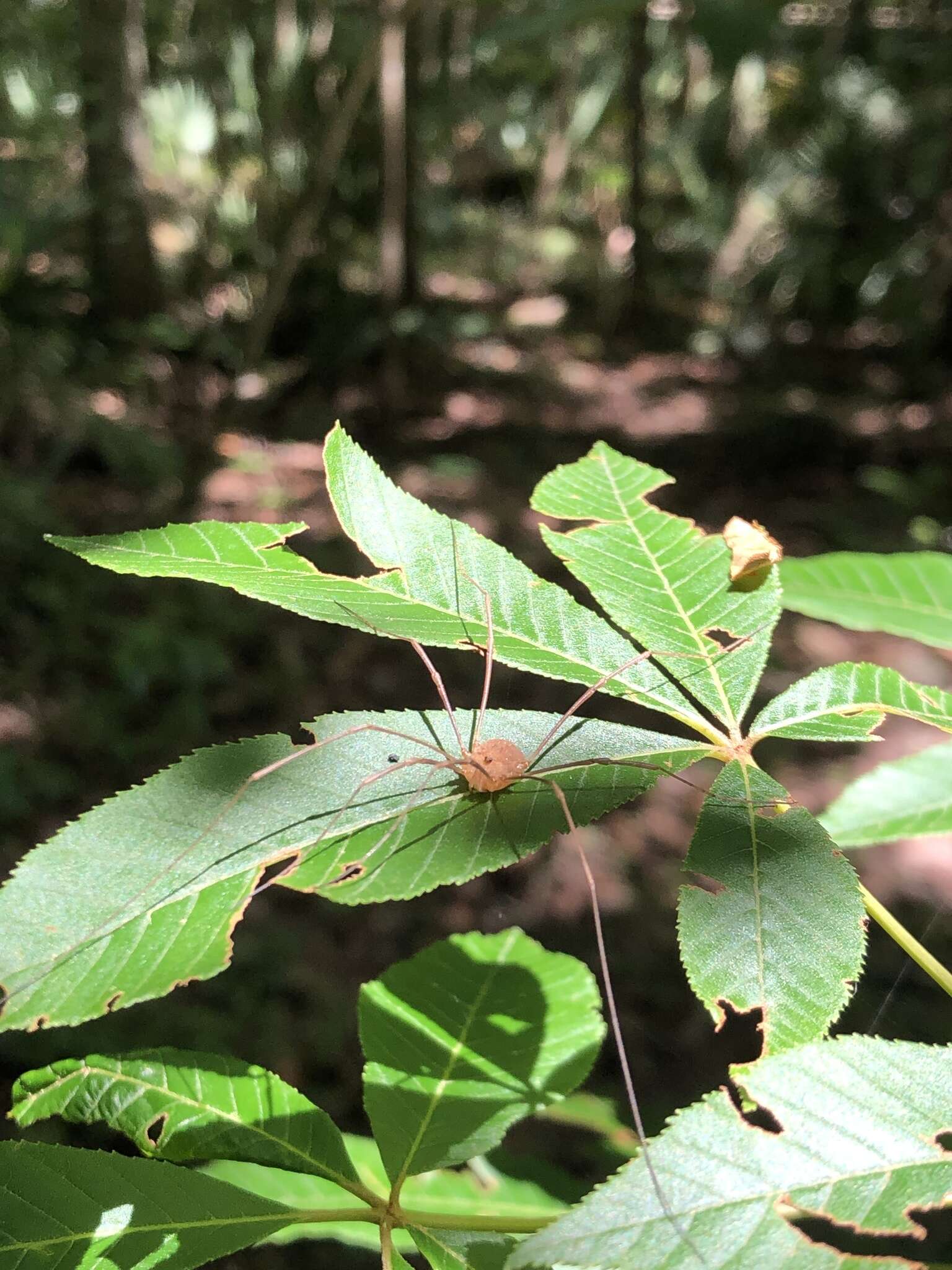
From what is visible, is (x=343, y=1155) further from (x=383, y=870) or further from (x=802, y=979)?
(x=802, y=979)

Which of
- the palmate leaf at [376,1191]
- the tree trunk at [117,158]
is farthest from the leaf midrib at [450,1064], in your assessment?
the tree trunk at [117,158]

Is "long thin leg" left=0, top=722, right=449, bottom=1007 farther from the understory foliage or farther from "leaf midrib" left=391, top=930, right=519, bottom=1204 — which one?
"leaf midrib" left=391, top=930, right=519, bottom=1204

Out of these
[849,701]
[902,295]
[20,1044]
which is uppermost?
[902,295]

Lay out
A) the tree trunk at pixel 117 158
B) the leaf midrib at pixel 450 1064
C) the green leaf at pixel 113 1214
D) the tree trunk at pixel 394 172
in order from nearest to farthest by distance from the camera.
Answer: the green leaf at pixel 113 1214 < the leaf midrib at pixel 450 1064 < the tree trunk at pixel 117 158 < the tree trunk at pixel 394 172

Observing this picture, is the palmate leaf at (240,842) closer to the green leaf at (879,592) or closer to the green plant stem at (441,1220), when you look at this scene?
the green plant stem at (441,1220)

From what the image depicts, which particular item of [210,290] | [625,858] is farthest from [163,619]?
[210,290]

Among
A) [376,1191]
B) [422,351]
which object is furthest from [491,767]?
[422,351]

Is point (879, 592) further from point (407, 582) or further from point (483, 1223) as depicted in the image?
point (483, 1223)
